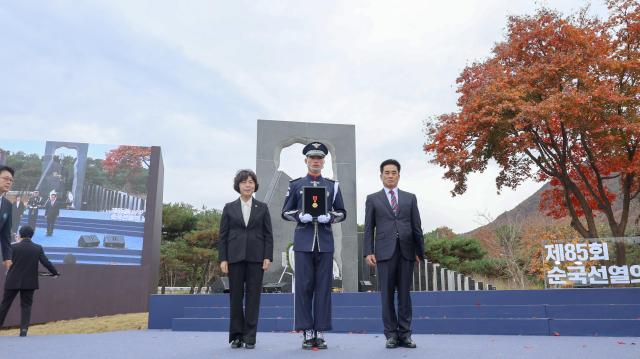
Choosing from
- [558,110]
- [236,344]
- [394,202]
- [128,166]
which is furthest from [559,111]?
[128,166]

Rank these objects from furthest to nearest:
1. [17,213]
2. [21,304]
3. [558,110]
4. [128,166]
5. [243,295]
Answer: [128,166]
[17,213]
[558,110]
[21,304]
[243,295]

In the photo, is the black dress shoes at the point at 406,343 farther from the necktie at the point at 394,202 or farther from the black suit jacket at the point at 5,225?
the black suit jacket at the point at 5,225

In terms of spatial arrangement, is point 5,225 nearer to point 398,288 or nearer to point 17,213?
point 398,288

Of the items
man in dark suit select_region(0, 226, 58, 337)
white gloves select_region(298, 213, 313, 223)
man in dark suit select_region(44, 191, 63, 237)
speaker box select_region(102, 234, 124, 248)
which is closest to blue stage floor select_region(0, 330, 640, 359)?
white gloves select_region(298, 213, 313, 223)

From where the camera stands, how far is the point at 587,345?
3646 millimetres

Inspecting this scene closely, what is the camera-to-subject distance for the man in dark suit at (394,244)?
141 inches

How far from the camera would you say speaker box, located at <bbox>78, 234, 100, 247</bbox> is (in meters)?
11.7

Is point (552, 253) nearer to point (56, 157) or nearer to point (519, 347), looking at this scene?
point (519, 347)

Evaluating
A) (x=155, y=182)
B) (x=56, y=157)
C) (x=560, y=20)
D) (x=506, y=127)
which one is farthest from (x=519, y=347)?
(x=56, y=157)

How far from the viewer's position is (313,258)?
362 cm

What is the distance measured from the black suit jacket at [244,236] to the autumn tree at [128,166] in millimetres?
9381

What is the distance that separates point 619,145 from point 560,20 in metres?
2.88

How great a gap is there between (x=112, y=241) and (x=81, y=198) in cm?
140

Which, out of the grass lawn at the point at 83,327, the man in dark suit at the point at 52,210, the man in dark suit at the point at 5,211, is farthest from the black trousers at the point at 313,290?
the man in dark suit at the point at 52,210
